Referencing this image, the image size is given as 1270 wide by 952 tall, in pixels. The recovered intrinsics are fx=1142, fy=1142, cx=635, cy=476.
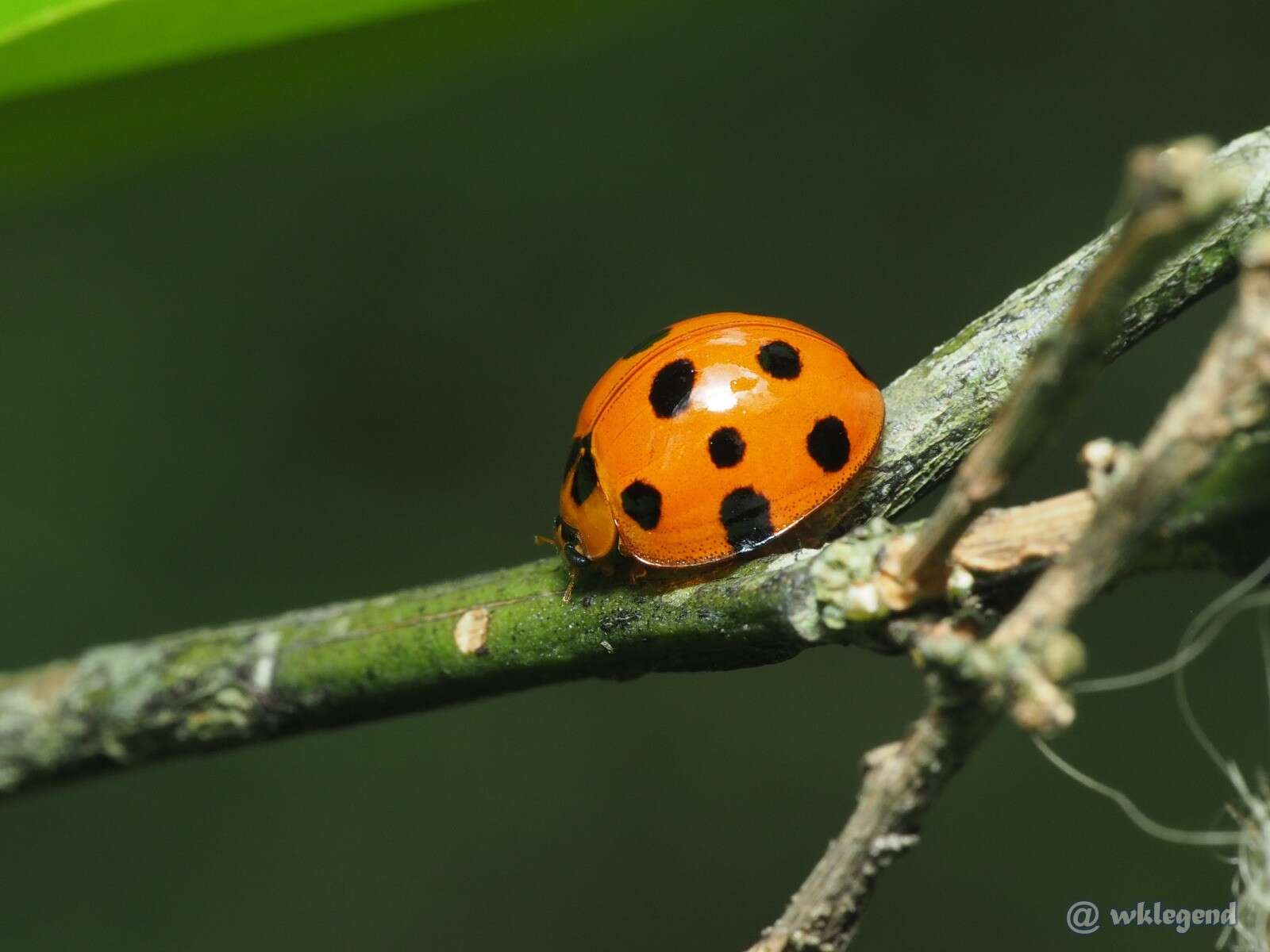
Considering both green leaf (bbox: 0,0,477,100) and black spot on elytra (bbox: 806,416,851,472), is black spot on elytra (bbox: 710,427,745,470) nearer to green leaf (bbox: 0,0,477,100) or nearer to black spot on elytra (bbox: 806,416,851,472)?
black spot on elytra (bbox: 806,416,851,472)

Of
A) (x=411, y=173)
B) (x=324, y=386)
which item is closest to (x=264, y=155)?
(x=411, y=173)

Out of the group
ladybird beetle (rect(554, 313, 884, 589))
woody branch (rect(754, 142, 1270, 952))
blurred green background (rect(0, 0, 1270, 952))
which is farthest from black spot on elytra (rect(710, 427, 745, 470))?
blurred green background (rect(0, 0, 1270, 952))

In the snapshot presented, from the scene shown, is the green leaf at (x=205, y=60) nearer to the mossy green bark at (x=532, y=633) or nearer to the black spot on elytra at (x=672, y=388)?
the black spot on elytra at (x=672, y=388)

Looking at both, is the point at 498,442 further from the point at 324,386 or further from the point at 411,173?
the point at 411,173

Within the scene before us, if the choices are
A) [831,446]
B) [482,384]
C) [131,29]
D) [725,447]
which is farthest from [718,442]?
[482,384]

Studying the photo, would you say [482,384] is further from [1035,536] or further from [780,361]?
[1035,536]

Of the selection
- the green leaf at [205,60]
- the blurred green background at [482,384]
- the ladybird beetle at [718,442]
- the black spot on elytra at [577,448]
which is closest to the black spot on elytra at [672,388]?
the ladybird beetle at [718,442]
